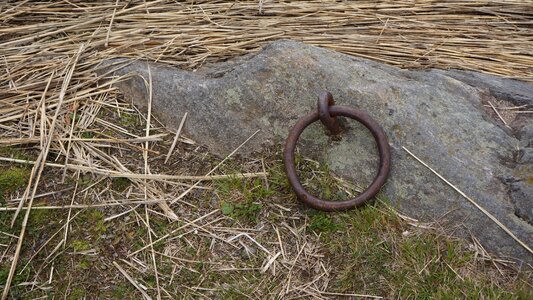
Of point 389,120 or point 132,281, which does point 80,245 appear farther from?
point 389,120

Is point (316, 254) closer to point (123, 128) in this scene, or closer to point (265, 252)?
point (265, 252)

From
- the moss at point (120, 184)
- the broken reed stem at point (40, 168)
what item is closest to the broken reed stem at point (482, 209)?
the moss at point (120, 184)

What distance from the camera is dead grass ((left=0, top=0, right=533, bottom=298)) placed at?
9.45 feet

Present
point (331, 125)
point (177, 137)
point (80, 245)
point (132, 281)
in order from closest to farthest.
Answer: point (132, 281) → point (80, 245) → point (331, 125) → point (177, 137)

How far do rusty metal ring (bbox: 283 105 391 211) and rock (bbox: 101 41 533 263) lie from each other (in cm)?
14

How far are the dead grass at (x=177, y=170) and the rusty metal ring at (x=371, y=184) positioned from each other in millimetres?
92

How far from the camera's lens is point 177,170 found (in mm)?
3256

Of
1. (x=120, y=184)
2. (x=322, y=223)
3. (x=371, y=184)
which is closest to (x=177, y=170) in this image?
(x=120, y=184)

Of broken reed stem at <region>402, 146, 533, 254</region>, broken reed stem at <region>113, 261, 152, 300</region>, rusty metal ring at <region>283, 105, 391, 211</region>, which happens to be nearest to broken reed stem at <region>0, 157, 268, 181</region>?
rusty metal ring at <region>283, 105, 391, 211</region>

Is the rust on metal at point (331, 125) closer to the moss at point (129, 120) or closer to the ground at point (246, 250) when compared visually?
the ground at point (246, 250)

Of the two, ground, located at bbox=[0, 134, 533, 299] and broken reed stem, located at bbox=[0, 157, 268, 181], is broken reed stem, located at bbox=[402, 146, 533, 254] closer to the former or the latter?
ground, located at bbox=[0, 134, 533, 299]

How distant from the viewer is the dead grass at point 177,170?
288 centimetres

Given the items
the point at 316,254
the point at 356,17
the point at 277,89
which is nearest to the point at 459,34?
the point at 356,17

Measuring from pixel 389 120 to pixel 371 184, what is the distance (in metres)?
0.39
